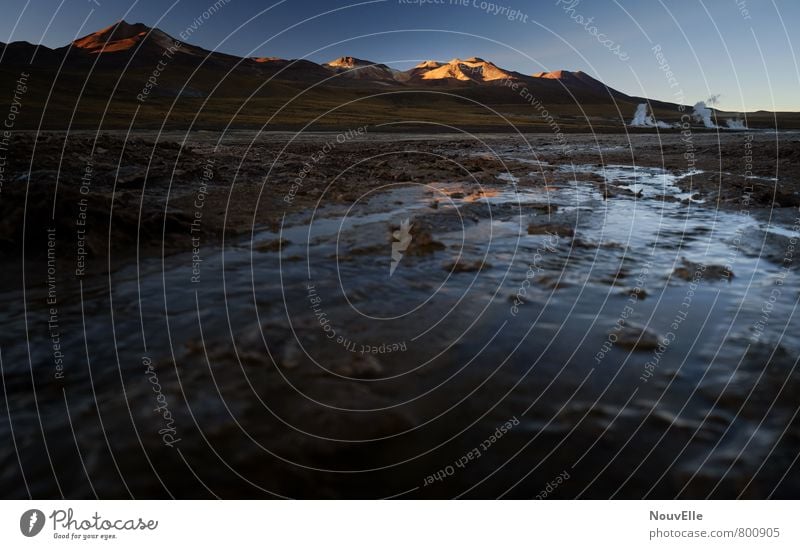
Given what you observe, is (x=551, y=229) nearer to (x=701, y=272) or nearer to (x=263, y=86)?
(x=701, y=272)

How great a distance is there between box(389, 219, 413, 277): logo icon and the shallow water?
0.35 feet

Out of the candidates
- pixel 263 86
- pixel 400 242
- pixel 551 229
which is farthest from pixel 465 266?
pixel 263 86

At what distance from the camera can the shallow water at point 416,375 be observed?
3.21 meters

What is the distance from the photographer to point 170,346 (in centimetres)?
477

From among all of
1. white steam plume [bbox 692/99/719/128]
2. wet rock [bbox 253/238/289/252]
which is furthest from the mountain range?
wet rock [bbox 253/238/289/252]

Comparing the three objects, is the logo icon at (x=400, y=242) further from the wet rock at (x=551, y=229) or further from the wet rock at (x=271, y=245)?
the wet rock at (x=551, y=229)

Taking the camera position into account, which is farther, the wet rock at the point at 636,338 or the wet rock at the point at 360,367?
the wet rock at the point at 636,338

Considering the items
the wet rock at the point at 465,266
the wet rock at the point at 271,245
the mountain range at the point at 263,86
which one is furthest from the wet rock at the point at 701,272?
the mountain range at the point at 263,86

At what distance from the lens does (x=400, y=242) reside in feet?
28.6
